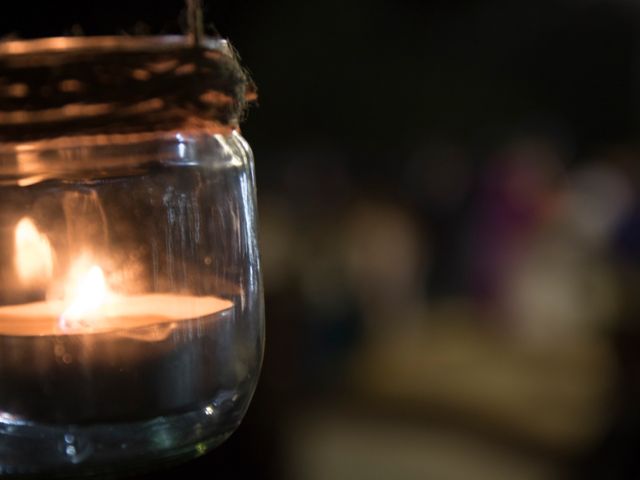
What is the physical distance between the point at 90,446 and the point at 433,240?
236 cm

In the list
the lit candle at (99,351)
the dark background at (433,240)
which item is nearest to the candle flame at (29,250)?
the lit candle at (99,351)

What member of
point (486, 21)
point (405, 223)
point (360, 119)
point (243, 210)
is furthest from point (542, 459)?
point (486, 21)

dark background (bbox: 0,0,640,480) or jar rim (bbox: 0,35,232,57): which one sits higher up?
jar rim (bbox: 0,35,232,57)

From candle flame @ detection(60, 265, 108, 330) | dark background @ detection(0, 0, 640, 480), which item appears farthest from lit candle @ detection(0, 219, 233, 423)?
dark background @ detection(0, 0, 640, 480)

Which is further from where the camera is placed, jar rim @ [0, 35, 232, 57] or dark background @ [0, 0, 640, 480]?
dark background @ [0, 0, 640, 480]

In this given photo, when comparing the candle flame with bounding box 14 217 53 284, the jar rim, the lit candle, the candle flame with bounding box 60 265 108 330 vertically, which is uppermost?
the jar rim

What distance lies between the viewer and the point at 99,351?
26 cm

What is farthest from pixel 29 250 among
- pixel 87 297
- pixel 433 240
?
pixel 433 240

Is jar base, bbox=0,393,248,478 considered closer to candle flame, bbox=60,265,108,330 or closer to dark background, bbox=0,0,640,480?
candle flame, bbox=60,265,108,330

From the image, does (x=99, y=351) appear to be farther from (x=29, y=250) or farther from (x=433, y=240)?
(x=433, y=240)

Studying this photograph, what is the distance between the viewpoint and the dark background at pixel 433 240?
5.98 ft

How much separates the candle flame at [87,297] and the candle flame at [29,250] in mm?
12

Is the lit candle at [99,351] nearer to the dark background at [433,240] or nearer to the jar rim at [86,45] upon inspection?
the jar rim at [86,45]

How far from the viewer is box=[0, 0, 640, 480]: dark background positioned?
71.7 inches
